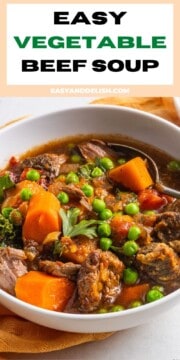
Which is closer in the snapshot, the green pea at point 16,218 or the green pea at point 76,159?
the green pea at point 16,218

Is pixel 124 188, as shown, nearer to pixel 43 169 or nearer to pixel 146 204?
pixel 146 204

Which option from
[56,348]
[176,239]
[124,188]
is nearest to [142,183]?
[124,188]

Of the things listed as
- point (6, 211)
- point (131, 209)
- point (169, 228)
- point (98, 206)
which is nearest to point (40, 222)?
point (6, 211)

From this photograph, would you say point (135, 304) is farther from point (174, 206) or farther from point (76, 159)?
point (76, 159)

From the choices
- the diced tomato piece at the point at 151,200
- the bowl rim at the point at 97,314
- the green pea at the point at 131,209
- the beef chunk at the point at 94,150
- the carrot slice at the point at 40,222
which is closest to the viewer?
the bowl rim at the point at 97,314

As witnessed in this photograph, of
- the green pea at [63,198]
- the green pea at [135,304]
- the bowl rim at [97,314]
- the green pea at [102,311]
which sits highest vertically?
the green pea at [63,198]

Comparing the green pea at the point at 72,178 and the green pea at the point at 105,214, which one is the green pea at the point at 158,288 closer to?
the green pea at the point at 105,214

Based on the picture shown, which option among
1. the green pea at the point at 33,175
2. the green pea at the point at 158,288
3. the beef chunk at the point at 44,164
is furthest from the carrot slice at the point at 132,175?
the green pea at the point at 158,288
